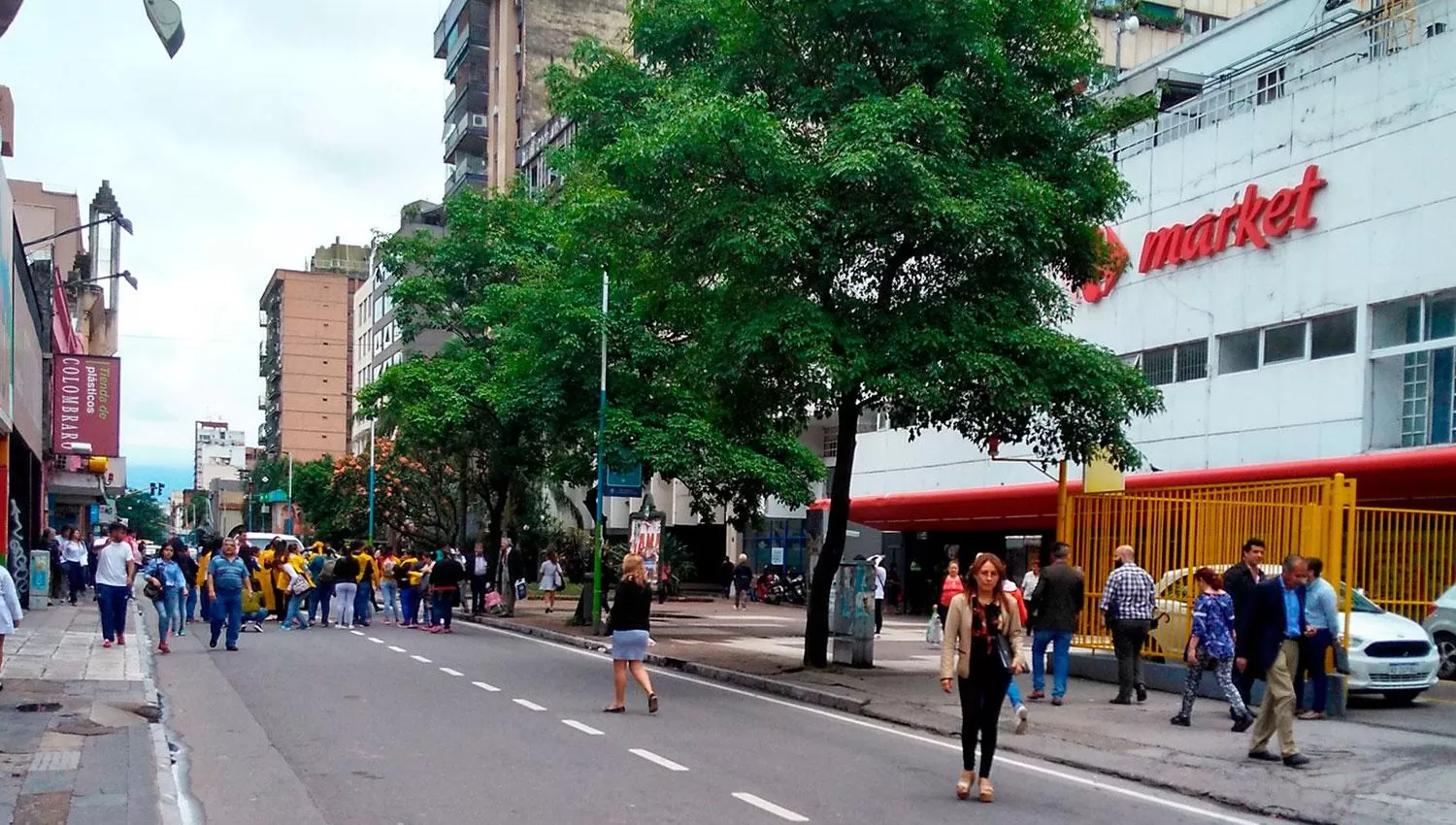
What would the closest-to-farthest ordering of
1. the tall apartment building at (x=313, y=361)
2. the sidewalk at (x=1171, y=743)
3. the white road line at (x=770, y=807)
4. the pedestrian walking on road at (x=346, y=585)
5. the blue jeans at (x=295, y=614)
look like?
1. the white road line at (x=770, y=807)
2. the sidewalk at (x=1171, y=743)
3. the blue jeans at (x=295, y=614)
4. the pedestrian walking on road at (x=346, y=585)
5. the tall apartment building at (x=313, y=361)

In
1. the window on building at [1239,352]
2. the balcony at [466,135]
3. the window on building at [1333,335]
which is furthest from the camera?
the balcony at [466,135]

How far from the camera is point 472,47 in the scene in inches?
3410

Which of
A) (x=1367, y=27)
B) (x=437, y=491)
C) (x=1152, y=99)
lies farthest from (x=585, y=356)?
(x=437, y=491)

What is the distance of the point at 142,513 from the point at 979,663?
491 ft

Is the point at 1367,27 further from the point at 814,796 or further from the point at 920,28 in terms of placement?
the point at 814,796

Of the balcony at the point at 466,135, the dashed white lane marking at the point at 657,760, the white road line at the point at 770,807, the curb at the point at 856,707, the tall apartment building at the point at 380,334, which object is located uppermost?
the balcony at the point at 466,135

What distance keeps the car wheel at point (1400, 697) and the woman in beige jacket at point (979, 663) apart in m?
8.59

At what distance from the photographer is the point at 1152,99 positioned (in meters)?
19.0

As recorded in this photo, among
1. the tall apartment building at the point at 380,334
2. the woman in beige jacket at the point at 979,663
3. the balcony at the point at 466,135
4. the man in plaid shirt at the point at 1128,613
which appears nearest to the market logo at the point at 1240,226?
the man in plaid shirt at the point at 1128,613

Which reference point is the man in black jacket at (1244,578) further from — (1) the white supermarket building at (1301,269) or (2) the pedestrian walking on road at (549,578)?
(2) the pedestrian walking on road at (549,578)

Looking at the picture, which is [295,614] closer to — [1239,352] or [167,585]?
[167,585]

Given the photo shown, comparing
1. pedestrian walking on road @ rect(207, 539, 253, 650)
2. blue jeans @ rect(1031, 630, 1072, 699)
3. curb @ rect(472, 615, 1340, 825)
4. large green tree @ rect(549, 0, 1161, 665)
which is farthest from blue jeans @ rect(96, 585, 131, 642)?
blue jeans @ rect(1031, 630, 1072, 699)

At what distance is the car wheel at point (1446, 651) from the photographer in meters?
19.9

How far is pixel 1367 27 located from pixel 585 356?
1527 cm
